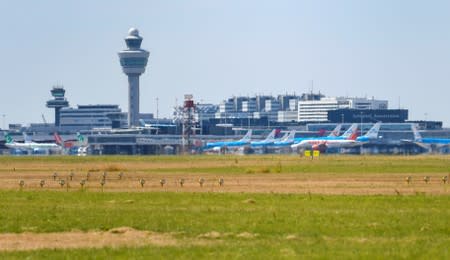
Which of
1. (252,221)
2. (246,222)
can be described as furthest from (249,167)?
(246,222)

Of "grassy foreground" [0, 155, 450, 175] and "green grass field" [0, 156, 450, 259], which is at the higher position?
"green grass field" [0, 156, 450, 259]

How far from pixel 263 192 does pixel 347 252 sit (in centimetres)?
3499

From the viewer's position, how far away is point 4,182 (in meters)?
90.3

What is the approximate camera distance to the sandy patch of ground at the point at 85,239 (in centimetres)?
3909

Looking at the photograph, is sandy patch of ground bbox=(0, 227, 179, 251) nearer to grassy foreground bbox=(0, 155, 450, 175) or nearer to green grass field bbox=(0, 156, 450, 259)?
green grass field bbox=(0, 156, 450, 259)

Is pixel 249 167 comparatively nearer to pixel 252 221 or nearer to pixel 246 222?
pixel 252 221

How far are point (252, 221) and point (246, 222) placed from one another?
44 centimetres

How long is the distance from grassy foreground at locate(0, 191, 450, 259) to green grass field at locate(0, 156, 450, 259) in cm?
3

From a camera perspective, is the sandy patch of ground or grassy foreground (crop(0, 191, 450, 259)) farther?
the sandy patch of ground

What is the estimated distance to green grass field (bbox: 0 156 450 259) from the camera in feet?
120

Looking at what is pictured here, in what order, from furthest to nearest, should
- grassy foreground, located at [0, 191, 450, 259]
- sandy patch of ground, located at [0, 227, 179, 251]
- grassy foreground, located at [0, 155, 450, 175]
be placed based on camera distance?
grassy foreground, located at [0, 155, 450, 175], sandy patch of ground, located at [0, 227, 179, 251], grassy foreground, located at [0, 191, 450, 259]

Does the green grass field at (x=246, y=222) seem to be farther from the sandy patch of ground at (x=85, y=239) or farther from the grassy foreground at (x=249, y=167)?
the grassy foreground at (x=249, y=167)

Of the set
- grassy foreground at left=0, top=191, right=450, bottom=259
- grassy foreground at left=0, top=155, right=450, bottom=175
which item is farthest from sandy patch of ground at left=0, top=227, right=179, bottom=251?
grassy foreground at left=0, top=155, right=450, bottom=175

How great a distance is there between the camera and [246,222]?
4622 cm
